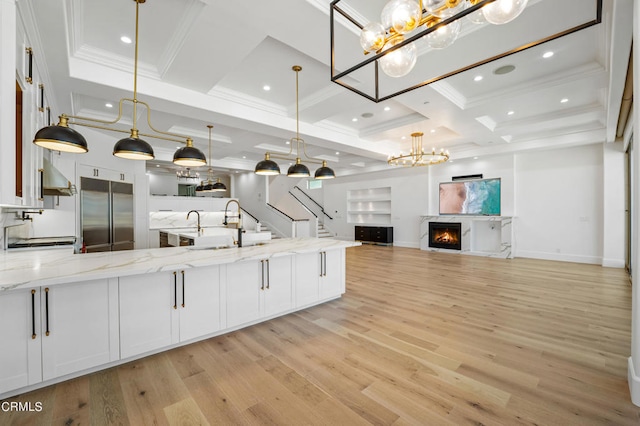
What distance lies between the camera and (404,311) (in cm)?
372

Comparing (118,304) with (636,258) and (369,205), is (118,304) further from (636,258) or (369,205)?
(369,205)

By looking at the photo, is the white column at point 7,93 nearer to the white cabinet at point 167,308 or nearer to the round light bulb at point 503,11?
the white cabinet at point 167,308

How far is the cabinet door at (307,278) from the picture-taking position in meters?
3.62

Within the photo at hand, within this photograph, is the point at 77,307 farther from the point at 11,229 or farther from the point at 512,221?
the point at 512,221

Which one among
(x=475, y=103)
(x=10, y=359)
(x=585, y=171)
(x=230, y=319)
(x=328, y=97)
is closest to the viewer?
(x=10, y=359)

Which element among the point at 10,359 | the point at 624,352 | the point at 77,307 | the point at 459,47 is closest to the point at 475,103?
the point at 459,47

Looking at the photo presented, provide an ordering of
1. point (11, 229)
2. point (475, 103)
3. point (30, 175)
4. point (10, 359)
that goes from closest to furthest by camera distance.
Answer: point (10, 359) → point (30, 175) → point (11, 229) → point (475, 103)

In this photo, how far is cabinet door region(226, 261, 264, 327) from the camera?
2.98 m

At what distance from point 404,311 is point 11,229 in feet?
16.5

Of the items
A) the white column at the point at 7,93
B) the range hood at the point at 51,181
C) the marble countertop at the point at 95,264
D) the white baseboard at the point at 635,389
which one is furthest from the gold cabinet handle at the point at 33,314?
the white baseboard at the point at 635,389

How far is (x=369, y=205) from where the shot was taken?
12062mm

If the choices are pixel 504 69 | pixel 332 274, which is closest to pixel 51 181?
pixel 332 274

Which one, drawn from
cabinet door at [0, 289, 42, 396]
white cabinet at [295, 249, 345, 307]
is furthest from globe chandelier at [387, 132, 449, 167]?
cabinet door at [0, 289, 42, 396]

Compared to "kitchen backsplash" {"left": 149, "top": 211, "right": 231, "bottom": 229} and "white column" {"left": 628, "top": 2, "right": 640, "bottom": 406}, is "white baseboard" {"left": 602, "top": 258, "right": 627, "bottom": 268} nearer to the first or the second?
Answer: "white column" {"left": 628, "top": 2, "right": 640, "bottom": 406}
